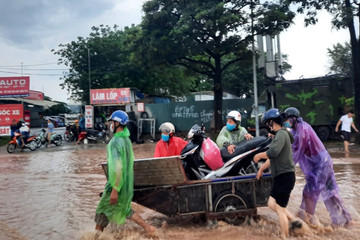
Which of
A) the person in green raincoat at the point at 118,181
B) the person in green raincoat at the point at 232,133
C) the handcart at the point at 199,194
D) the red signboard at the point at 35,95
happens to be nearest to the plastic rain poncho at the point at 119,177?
the person in green raincoat at the point at 118,181

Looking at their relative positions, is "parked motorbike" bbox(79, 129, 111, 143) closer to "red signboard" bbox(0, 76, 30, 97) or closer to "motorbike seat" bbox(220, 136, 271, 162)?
"red signboard" bbox(0, 76, 30, 97)

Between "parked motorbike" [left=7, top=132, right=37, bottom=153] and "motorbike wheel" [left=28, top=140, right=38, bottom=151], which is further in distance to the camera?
"motorbike wheel" [left=28, top=140, right=38, bottom=151]

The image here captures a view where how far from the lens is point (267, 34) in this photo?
61.3 ft

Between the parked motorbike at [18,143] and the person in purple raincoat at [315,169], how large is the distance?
51.3ft

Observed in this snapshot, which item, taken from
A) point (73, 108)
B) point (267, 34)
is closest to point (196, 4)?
point (267, 34)

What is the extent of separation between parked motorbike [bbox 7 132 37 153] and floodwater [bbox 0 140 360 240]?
6.66 meters

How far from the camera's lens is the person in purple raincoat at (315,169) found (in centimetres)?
477

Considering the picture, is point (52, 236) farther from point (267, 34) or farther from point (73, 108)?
point (73, 108)

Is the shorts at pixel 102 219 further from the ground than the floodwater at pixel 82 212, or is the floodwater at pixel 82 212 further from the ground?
the shorts at pixel 102 219

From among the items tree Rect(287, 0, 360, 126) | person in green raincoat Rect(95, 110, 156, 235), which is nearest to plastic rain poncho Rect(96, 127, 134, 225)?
person in green raincoat Rect(95, 110, 156, 235)

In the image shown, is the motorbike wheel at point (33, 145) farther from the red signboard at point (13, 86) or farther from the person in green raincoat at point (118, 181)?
the person in green raincoat at point (118, 181)

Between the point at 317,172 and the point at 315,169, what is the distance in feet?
0.17

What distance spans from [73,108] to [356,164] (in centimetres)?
3920

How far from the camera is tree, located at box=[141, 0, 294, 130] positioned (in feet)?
58.9
